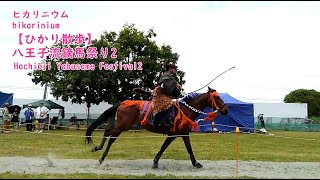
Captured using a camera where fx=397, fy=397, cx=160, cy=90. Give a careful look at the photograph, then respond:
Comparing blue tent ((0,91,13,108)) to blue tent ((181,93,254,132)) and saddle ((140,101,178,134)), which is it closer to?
blue tent ((181,93,254,132))

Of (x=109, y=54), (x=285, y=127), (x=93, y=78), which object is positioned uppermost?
(x=109, y=54)

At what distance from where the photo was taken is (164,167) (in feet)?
30.8

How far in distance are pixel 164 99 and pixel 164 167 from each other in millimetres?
1607

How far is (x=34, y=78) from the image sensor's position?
103ft

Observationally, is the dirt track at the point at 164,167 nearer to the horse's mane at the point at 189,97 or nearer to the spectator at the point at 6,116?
the horse's mane at the point at 189,97

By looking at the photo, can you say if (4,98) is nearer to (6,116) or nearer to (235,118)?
(6,116)

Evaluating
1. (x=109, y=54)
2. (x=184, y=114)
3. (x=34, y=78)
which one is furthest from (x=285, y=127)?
(x=184, y=114)

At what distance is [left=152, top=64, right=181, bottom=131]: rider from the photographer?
9.31 m

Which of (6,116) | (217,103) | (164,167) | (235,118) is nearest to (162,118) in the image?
(164,167)

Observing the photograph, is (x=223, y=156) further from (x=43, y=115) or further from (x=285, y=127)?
(x=285, y=127)

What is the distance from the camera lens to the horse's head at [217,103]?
9.64m

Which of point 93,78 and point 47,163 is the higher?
point 93,78

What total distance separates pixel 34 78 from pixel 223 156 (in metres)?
23.1

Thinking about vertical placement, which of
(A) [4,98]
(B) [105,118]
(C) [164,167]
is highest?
(A) [4,98]
